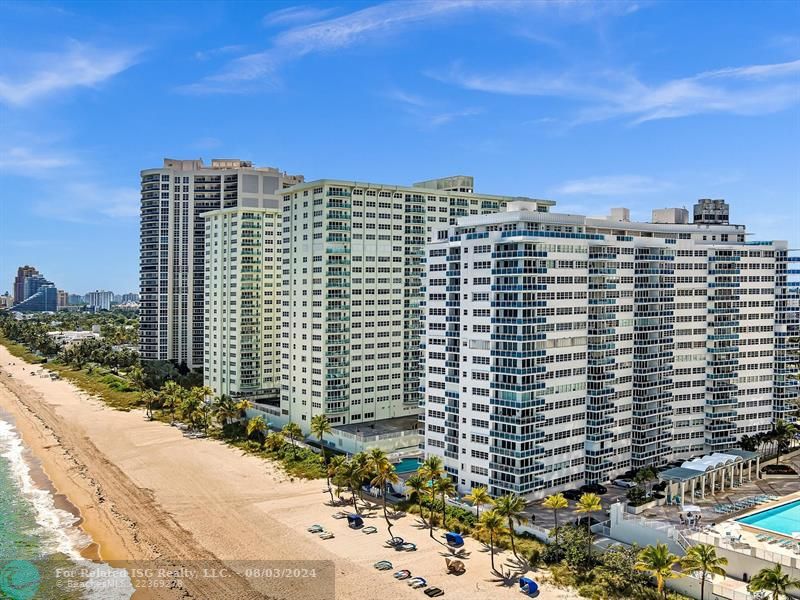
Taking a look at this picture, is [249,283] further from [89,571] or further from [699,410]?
[699,410]

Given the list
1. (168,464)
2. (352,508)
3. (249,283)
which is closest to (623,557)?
(352,508)

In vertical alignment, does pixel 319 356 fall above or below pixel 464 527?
above

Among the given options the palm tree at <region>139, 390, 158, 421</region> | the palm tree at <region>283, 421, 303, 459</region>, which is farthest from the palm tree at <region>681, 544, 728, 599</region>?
the palm tree at <region>139, 390, 158, 421</region>

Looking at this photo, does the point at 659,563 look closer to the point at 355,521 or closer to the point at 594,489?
the point at 594,489

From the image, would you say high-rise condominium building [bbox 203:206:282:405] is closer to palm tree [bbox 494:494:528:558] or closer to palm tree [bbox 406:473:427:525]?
palm tree [bbox 406:473:427:525]

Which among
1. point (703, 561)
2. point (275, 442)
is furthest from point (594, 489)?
point (275, 442)
